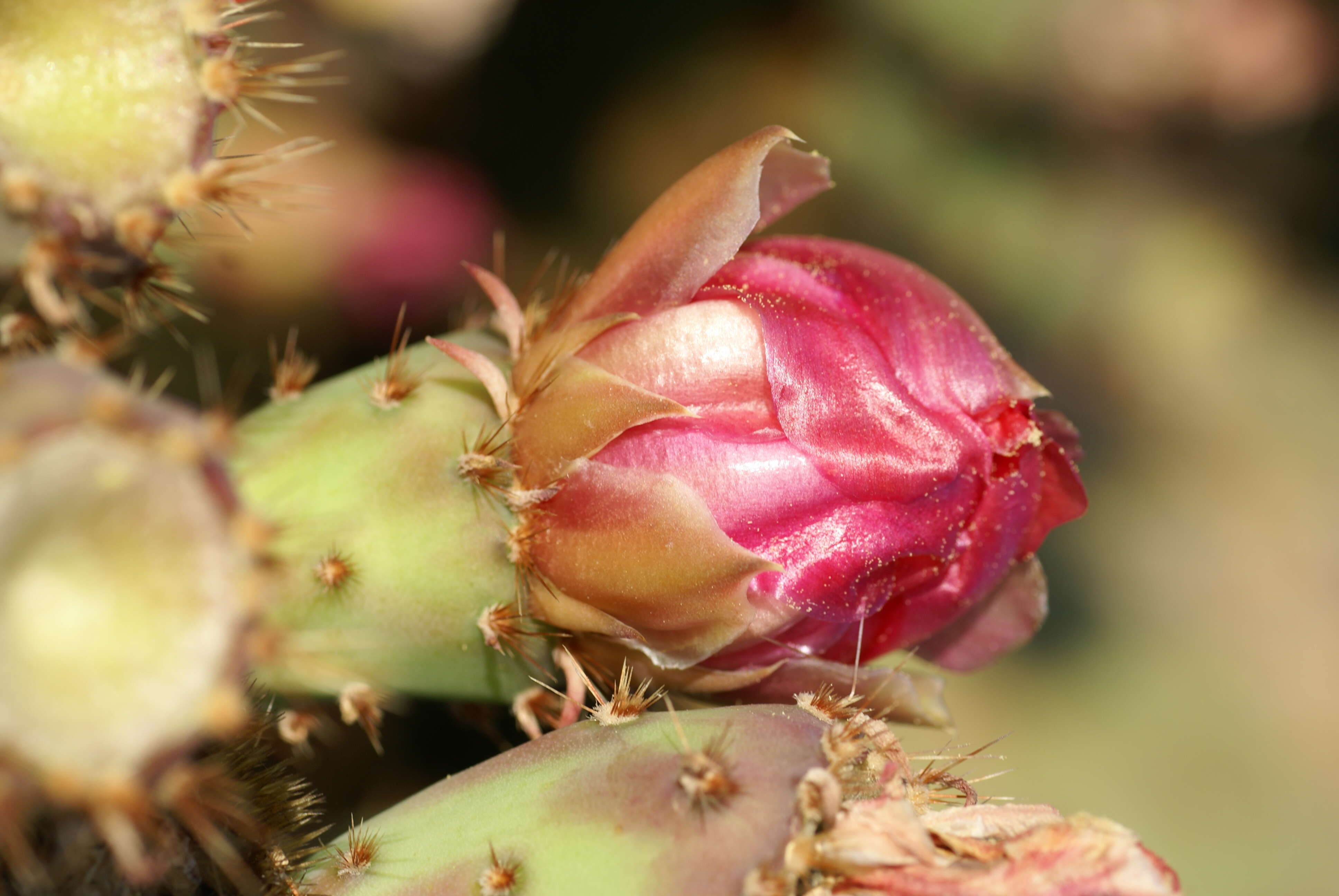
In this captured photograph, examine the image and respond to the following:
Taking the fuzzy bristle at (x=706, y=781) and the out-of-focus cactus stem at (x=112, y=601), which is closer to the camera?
the out-of-focus cactus stem at (x=112, y=601)

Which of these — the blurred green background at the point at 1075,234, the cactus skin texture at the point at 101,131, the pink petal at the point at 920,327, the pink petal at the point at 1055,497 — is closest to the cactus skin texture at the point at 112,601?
the cactus skin texture at the point at 101,131

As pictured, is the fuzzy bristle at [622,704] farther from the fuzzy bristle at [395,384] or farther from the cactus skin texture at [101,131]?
the cactus skin texture at [101,131]

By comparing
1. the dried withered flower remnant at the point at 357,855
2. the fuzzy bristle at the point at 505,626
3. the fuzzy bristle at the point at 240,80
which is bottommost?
the dried withered flower remnant at the point at 357,855

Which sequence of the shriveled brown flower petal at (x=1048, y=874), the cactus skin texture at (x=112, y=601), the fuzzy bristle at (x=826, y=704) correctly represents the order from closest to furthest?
the cactus skin texture at (x=112, y=601) → the shriveled brown flower petal at (x=1048, y=874) → the fuzzy bristle at (x=826, y=704)

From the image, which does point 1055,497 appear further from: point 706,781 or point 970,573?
point 706,781

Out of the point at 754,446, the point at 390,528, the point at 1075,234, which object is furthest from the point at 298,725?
the point at 1075,234

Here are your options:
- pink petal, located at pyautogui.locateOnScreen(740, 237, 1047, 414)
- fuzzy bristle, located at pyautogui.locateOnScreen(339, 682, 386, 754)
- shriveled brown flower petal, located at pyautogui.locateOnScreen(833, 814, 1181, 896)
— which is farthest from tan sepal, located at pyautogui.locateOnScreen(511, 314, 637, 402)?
shriveled brown flower petal, located at pyautogui.locateOnScreen(833, 814, 1181, 896)

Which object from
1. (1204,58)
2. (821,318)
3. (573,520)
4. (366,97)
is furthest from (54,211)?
(1204,58)
